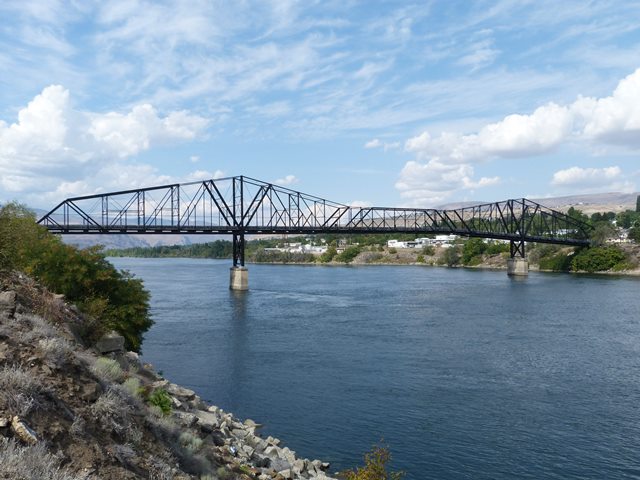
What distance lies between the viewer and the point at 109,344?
1700 cm

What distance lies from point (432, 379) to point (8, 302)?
75.5ft

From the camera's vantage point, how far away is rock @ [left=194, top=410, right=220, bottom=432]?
15.9m

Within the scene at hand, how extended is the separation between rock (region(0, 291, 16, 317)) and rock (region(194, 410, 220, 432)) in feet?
19.7

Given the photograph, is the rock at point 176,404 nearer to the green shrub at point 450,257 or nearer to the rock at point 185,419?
the rock at point 185,419

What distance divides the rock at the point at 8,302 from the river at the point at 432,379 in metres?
12.0

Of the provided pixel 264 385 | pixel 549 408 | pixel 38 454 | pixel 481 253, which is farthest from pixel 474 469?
pixel 481 253

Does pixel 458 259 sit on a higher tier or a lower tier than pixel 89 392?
lower

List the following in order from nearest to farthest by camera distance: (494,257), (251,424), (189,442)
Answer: (189,442)
(251,424)
(494,257)

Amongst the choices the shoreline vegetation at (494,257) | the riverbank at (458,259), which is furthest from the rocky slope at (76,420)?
the shoreline vegetation at (494,257)

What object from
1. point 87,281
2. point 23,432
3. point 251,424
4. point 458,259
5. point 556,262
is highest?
Result: point 87,281

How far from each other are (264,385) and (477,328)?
2423 cm

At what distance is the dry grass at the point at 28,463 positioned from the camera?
20.8ft

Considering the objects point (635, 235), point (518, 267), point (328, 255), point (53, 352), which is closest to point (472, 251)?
point (635, 235)

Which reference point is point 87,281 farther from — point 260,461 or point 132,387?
point 132,387
